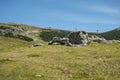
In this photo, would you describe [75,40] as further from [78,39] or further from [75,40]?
[78,39]

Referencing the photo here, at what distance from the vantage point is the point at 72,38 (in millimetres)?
116875

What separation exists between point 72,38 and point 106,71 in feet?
253

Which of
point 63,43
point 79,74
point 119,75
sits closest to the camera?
point 119,75

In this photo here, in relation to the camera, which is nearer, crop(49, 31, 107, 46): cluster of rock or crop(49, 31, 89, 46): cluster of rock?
crop(49, 31, 107, 46): cluster of rock

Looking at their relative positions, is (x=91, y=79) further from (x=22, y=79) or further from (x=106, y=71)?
→ (x=22, y=79)

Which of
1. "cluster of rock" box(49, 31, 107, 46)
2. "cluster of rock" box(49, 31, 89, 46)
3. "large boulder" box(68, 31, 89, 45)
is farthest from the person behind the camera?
"large boulder" box(68, 31, 89, 45)

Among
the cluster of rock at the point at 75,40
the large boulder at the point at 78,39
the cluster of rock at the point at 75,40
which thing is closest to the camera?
the cluster of rock at the point at 75,40

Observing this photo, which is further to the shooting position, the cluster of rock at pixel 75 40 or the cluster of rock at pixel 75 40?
the cluster of rock at pixel 75 40

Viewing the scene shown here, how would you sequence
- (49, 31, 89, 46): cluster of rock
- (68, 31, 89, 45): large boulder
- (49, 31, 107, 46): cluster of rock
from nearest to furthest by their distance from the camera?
(49, 31, 107, 46): cluster of rock, (49, 31, 89, 46): cluster of rock, (68, 31, 89, 45): large boulder

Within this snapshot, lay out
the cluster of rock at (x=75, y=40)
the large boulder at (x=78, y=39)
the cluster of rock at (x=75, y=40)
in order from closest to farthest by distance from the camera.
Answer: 1. the cluster of rock at (x=75, y=40)
2. the cluster of rock at (x=75, y=40)
3. the large boulder at (x=78, y=39)

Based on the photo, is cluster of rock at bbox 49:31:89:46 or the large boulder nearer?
cluster of rock at bbox 49:31:89:46

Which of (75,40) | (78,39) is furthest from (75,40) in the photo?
(78,39)

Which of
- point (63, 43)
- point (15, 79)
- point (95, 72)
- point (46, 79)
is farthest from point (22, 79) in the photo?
point (63, 43)

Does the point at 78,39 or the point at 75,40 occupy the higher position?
the point at 78,39
